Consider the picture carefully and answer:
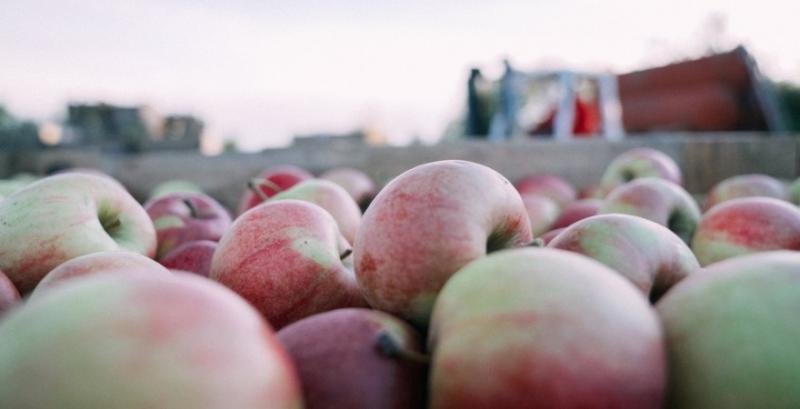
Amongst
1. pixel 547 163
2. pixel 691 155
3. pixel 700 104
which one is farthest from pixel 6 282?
pixel 700 104

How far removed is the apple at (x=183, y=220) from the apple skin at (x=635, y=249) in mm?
1335

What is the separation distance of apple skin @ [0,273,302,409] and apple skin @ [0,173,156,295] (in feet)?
3.18

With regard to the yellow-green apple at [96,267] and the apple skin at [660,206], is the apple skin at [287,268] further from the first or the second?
the apple skin at [660,206]

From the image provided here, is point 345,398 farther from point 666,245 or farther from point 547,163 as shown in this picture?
point 547,163

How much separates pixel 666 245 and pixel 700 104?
6.70 metres

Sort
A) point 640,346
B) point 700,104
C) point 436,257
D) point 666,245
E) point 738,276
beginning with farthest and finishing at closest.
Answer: point 700,104 < point 666,245 < point 436,257 < point 738,276 < point 640,346

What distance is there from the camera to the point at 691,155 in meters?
4.10

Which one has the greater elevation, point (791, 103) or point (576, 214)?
point (576, 214)

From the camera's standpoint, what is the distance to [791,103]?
34.3 feet

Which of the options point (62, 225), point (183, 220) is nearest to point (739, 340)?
point (62, 225)

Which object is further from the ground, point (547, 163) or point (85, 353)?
point (85, 353)

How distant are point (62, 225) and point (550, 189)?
2.69 m

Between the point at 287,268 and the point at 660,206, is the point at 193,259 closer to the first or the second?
the point at 287,268

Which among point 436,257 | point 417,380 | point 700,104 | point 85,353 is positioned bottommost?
point 700,104
